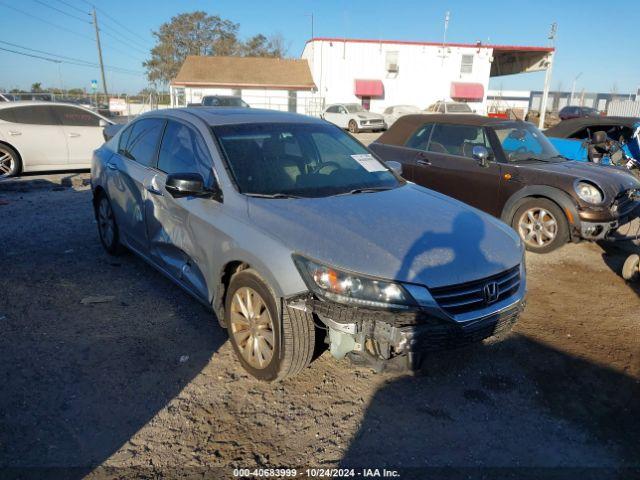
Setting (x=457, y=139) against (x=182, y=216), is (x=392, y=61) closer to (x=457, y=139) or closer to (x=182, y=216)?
(x=457, y=139)

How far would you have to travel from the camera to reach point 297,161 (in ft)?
12.5

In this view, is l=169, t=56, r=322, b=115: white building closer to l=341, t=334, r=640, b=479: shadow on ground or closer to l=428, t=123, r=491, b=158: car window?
l=428, t=123, r=491, b=158: car window

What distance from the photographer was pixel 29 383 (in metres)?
3.16

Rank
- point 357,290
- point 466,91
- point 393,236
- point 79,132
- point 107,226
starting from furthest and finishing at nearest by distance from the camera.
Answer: point 466,91
point 79,132
point 107,226
point 393,236
point 357,290

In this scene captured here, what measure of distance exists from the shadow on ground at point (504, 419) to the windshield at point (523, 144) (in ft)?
11.6

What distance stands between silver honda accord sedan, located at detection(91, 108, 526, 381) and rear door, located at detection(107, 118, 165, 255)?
3cm

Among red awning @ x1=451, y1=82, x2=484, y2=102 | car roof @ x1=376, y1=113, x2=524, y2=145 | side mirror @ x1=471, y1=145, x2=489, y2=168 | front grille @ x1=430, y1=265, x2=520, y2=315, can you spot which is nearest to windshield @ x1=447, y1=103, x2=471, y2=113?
red awning @ x1=451, y1=82, x2=484, y2=102

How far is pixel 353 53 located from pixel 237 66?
9856mm

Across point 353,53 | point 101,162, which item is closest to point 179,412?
point 101,162

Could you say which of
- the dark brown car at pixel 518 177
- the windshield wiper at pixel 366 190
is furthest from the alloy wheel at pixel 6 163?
the windshield wiper at pixel 366 190

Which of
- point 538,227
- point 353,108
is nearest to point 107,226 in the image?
point 538,227

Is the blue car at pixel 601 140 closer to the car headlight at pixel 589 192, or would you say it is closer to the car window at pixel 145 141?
the car headlight at pixel 589 192

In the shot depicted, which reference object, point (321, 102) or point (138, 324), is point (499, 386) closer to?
point (138, 324)

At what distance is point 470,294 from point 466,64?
40.2 meters
